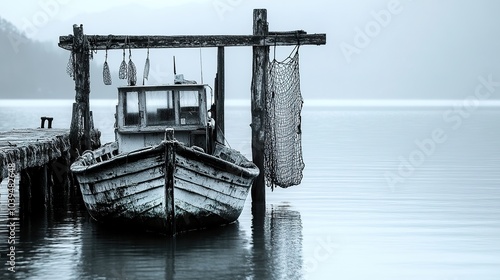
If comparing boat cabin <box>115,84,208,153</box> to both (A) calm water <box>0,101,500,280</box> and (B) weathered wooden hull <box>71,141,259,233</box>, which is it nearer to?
(B) weathered wooden hull <box>71,141,259,233</box>

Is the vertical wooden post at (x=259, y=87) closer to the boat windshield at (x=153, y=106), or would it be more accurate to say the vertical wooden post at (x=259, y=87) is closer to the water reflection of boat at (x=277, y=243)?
the water reflection of boat at (x=277, y=243)

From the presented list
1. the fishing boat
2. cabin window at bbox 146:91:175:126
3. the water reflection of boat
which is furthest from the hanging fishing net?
cabin window at bbox 146:91:175:126

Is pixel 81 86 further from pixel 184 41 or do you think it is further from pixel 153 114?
pixel 184 41

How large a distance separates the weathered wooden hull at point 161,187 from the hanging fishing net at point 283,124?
11.3 ft

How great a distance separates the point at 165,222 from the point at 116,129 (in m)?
3.81

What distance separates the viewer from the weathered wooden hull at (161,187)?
17266mm

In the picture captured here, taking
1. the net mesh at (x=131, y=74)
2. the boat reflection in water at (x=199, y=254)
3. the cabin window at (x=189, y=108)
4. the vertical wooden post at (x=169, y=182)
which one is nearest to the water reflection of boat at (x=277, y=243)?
the boat reflection in water at (x=199, y=254)

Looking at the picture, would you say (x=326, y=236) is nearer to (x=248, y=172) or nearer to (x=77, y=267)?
(x=248, y=172)

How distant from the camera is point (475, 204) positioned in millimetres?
23828

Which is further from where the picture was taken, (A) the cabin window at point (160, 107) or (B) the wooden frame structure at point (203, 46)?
(B) the wooden frame structure at point (203, 46)

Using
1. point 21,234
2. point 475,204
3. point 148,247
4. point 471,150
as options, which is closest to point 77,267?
point 148,247

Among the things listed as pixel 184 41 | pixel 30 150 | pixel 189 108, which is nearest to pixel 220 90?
pixel 184 41

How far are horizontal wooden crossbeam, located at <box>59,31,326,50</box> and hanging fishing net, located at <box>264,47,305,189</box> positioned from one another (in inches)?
17.3

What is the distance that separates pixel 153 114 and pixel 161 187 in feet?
11.3
